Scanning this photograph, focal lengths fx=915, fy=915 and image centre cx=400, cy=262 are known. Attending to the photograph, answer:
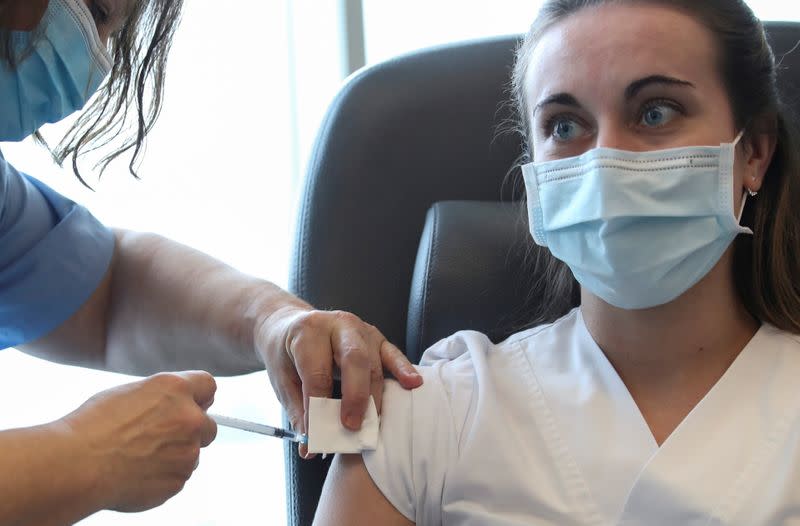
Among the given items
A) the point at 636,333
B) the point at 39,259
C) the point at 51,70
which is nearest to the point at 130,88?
the point at 51,70

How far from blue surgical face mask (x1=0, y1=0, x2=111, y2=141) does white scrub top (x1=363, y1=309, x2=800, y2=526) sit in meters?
0.60

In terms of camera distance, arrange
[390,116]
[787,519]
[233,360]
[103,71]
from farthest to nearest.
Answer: [390,116] → [233,360] → [103,71] → [787,519]

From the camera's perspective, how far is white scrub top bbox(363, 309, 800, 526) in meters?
1.14

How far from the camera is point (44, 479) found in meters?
0.96

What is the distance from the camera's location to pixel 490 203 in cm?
158

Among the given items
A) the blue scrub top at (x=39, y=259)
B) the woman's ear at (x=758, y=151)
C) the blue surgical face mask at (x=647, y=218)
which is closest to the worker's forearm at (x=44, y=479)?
the blue scrub top at (x=39, y=259)

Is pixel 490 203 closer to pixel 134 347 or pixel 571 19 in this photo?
pixel 571 19

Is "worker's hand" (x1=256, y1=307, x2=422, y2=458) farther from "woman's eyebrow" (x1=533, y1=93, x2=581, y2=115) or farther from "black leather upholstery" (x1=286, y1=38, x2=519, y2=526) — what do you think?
"woman's eyebrow" (x1=533, y1=93, x2=581, y2=115)

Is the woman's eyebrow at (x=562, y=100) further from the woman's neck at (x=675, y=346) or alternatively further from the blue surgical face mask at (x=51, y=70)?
the blue surgical face mask at (x=51, y=70)

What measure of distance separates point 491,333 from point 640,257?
0.37 m

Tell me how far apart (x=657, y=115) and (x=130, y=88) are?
744 millimetres

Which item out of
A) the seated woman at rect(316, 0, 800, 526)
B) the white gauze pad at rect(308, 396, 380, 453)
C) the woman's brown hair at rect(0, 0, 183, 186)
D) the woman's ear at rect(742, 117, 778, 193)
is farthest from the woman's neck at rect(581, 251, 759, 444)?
the woman's brown hair at rect(0, 0, 183, 186)

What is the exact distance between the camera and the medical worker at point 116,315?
3.36ft

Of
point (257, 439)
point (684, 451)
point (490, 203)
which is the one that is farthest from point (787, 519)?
point (257, 439)
